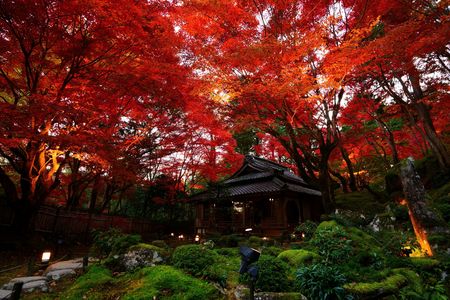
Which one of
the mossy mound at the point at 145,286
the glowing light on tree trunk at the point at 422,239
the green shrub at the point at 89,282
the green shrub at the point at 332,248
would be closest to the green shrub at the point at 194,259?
the mossy mound at the point at 145,286

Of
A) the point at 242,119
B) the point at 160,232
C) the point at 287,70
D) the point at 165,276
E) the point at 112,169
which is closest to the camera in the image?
the point at 165,276

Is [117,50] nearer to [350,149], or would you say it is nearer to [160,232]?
[160,232]

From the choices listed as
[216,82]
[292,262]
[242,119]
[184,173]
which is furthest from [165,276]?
[184,173]

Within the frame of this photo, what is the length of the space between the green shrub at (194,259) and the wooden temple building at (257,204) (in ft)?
36.9

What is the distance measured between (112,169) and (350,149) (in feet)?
58.2

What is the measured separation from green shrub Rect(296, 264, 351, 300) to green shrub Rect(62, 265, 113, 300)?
176 inches

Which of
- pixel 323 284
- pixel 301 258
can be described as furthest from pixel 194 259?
pixel 323 284

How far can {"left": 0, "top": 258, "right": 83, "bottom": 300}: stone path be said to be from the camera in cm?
604

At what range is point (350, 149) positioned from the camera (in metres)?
21.2

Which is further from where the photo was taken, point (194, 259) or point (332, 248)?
point (194, 259)

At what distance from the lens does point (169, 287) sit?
5.14 meters

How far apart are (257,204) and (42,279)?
51.4 ft

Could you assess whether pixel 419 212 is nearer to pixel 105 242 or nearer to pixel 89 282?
pixel 89 282

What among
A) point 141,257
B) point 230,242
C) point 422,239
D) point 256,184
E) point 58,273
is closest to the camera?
point 141,257
